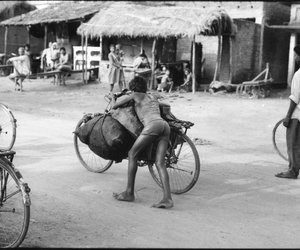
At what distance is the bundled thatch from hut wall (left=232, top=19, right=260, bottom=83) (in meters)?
14.6

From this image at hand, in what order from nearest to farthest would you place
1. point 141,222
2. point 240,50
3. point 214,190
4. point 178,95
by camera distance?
point 141,222 → point 214,190 → point 178,95 → point 240,50

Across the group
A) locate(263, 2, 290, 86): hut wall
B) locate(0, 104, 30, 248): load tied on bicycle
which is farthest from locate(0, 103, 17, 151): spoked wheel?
locate(263, 2, 290, 86): hut wall

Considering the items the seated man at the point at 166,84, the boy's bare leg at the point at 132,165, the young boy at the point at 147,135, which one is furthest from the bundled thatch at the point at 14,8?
the boy's bare leg at the point at 132,165

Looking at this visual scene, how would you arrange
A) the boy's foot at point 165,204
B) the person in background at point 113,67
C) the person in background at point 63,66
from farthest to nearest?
1. the person in background at point 63,66
2. the person in background at point 113,67
3. the boy's foot at point 165,204

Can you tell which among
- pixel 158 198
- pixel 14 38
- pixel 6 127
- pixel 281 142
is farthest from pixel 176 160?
pixel 14 38

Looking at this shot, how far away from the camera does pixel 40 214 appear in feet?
15.6

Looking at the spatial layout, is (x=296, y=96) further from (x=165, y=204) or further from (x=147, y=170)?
(x=165, y=204)

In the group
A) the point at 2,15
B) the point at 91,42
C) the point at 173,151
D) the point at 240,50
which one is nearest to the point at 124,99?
the point at 173,151

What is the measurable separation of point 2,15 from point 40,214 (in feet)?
91.0

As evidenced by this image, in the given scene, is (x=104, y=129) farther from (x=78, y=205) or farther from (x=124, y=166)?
(x=124, y=166)

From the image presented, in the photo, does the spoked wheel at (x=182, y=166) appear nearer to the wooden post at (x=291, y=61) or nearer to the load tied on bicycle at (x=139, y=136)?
the load tied on bicycle at (x=139, y=136)

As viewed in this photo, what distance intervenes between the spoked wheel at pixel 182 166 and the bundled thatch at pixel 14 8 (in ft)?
82.3

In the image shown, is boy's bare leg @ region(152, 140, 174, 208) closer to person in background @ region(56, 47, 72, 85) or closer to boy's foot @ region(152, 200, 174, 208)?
boy's foot @ region(152, 200, 174, 208)

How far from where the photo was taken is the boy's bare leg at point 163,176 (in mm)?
5078
